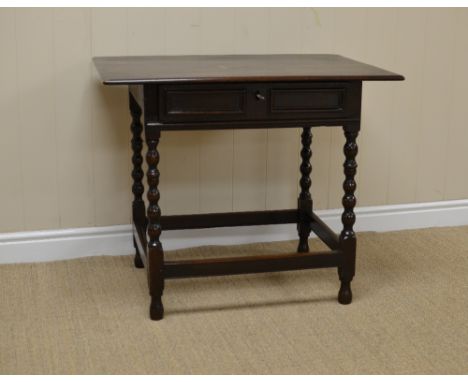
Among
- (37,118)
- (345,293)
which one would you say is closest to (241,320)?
(345,293)

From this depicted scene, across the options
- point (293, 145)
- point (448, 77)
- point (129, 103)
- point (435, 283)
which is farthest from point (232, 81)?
point (448, 77)

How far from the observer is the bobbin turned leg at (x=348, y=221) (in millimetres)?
2689

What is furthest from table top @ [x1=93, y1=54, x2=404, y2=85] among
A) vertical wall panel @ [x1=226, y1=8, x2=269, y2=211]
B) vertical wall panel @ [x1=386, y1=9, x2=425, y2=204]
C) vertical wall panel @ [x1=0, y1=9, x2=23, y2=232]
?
vertical wall panel @ [x1=386, y1=9, x2=425, y2=204]

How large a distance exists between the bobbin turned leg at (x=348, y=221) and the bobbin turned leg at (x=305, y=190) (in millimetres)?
406

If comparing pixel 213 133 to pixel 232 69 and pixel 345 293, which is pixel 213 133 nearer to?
pixel 232 69

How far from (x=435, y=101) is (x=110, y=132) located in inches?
54.8

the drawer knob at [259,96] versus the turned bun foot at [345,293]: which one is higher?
the drawer knob at [259,96]

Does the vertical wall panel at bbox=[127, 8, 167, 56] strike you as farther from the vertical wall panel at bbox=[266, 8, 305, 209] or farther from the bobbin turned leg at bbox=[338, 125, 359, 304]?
the bobbin turned leg at bbox=[338, 125, 359, 304]

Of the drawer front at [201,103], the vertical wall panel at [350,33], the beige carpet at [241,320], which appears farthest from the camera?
the vertical wall panel at [350,33]

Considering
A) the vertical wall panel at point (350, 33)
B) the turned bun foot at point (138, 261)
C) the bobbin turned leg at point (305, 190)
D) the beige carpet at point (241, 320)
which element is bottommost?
the beige carpet at point (241, 320)

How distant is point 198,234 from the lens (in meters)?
3.35

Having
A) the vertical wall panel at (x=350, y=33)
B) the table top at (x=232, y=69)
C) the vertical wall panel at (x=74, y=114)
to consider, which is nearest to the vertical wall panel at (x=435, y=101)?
the vertical wall panel at (x=350, y=33)

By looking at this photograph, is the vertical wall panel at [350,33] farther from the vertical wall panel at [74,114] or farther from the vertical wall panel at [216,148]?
the vertical wall panel at [74,114]

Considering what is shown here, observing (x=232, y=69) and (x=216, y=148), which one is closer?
(x=232, y=69)
